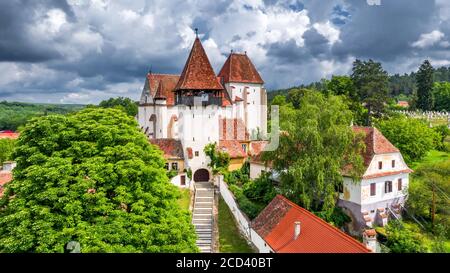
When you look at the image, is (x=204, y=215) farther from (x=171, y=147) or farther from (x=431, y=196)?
(x=431, y=196)

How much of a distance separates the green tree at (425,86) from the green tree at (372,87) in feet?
117

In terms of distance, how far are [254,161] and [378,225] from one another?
12661mm

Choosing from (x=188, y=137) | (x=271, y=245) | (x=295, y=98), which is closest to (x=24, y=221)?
(x=271, y=245)

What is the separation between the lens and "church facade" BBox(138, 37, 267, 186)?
116 feet

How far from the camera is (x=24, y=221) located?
1275 centimetres

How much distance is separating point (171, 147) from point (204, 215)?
10986 mm

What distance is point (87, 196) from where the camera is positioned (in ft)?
44.4

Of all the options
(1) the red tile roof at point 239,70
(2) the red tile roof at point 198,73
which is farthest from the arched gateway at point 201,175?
(1) the red tile roof at point 239,70

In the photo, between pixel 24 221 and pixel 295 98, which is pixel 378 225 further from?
pixel 295 98

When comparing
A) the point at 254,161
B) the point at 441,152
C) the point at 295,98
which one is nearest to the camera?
the point at 254,161

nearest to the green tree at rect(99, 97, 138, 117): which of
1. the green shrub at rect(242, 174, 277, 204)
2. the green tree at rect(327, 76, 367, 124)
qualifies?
the green tree at rect(327, 76, 367, 124)

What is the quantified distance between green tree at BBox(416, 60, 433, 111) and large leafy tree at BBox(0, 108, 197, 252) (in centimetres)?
8480
